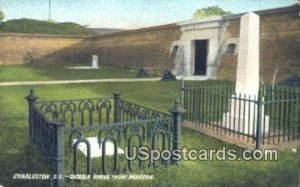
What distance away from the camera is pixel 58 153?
425 cm

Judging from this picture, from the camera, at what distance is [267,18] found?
49.6 feet

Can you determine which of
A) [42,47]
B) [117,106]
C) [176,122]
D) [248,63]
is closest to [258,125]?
[248,63]

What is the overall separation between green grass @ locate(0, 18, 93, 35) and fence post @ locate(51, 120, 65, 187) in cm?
3187

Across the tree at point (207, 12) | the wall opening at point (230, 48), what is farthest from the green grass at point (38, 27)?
the wall opening at point (230, 48)

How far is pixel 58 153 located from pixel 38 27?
3361 cm

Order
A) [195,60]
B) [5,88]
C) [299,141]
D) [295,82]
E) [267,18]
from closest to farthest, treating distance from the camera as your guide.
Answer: [299,141], [295,82], [5,88], [267,18], [195,60]

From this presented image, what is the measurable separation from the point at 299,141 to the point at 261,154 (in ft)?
4.21

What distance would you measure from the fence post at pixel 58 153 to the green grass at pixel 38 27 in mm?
31869

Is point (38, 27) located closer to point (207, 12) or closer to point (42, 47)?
point (42, 47)

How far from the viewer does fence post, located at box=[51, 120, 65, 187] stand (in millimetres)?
4211

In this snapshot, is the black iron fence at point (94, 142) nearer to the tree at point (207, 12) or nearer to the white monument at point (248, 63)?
the white monument at point (248, 63)

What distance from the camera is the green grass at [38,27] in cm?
3416

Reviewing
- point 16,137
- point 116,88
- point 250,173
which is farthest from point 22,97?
point 250,173

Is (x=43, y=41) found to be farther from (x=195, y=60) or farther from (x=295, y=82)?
(x=295, y=82)
